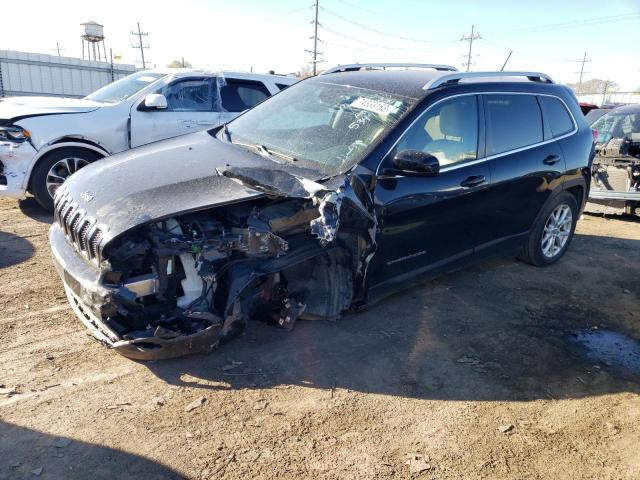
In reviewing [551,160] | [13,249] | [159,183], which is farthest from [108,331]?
[551,160]

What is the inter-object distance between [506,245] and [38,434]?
13.2 feet

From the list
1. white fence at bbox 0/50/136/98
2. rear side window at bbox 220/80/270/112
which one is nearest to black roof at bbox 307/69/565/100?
rear side window at bbox 220/80/270/112

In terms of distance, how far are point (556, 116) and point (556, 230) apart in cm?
123

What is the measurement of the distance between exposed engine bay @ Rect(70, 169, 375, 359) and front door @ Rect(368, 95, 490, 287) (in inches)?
12.4

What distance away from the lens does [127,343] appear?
2.75 metres

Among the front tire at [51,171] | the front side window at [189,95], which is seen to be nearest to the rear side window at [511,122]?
the front side window at [189,95]

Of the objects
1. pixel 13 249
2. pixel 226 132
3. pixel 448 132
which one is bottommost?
pixel 13 249

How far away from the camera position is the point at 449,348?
3555 millimetres

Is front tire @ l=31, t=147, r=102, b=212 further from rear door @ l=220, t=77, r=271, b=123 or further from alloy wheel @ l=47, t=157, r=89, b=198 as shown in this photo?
rear door @ l=220, t=77, r=271, b=123

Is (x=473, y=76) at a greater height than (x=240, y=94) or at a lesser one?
greater

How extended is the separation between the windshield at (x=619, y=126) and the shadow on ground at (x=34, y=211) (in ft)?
28.0

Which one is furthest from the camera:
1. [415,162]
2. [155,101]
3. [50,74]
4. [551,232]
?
[50,74]

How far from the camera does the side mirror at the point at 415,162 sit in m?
3.40

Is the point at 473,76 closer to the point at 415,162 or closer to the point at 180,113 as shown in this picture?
the point at 415,162
